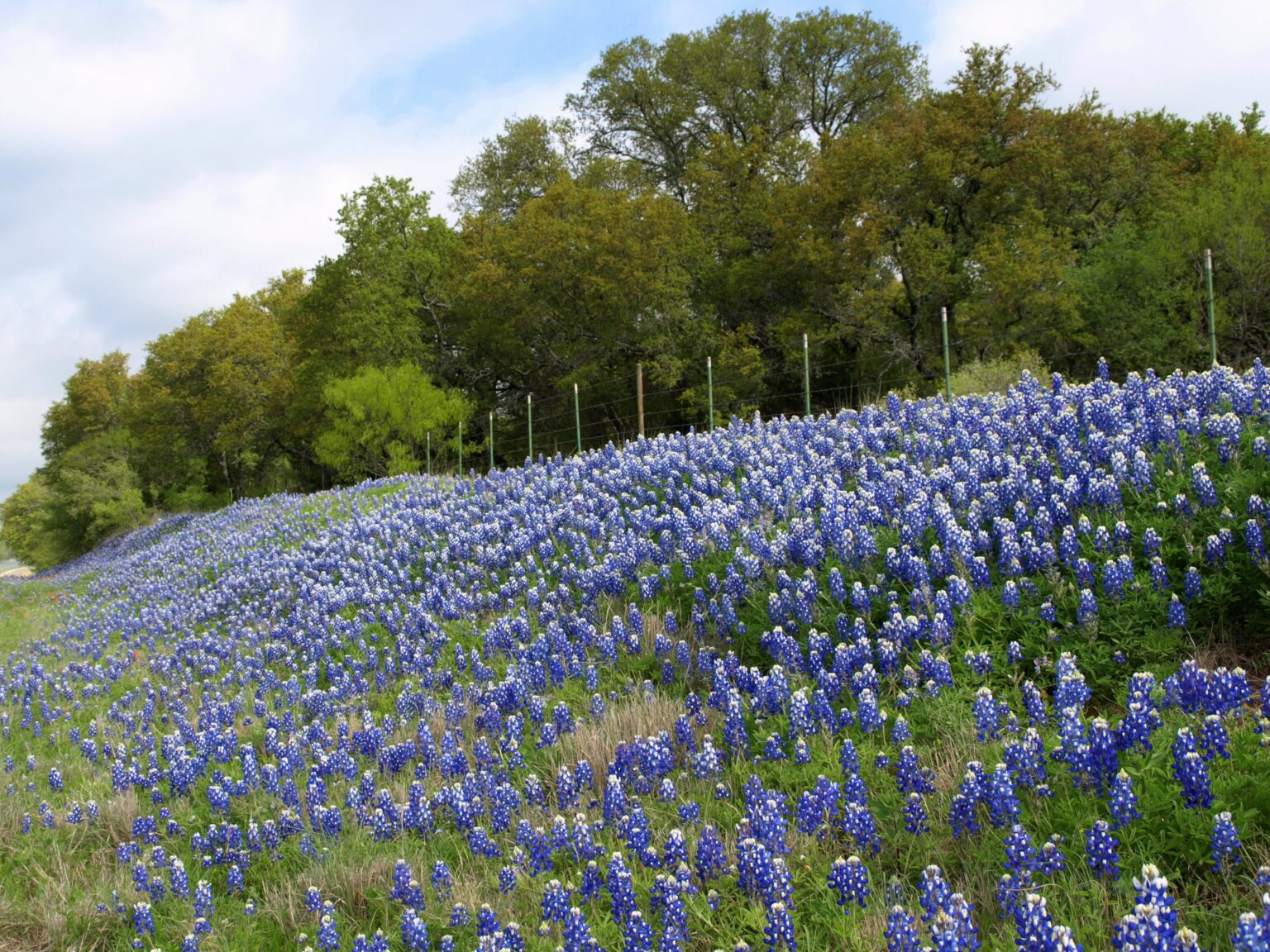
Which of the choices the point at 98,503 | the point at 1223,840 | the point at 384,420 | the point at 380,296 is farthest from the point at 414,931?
the point at 98,503

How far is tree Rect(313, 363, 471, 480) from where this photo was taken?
1233 inches

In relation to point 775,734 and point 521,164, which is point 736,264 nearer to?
point 521,164

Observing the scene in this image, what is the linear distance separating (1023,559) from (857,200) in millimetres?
24999

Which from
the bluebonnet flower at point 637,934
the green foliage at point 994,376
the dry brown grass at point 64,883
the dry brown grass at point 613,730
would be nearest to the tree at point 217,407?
the green foliage at point 994,376

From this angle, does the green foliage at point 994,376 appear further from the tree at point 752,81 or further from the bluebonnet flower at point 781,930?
the tree at point 752,81

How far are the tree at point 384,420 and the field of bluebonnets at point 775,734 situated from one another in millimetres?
22578

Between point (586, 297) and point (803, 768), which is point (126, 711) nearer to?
point (803, 768)

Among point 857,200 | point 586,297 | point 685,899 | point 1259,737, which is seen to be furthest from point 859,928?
point 586,297

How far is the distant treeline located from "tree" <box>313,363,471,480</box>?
130 mm

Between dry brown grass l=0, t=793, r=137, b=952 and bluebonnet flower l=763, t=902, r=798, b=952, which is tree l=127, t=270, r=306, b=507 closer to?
dry brown grass l=0, t=793, r=137, b=952

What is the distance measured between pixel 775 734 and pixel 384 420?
94.5ft

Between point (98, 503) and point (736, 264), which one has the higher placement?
point (736, 264)

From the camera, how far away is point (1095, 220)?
2948cm

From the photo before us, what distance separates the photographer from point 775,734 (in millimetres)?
4332
